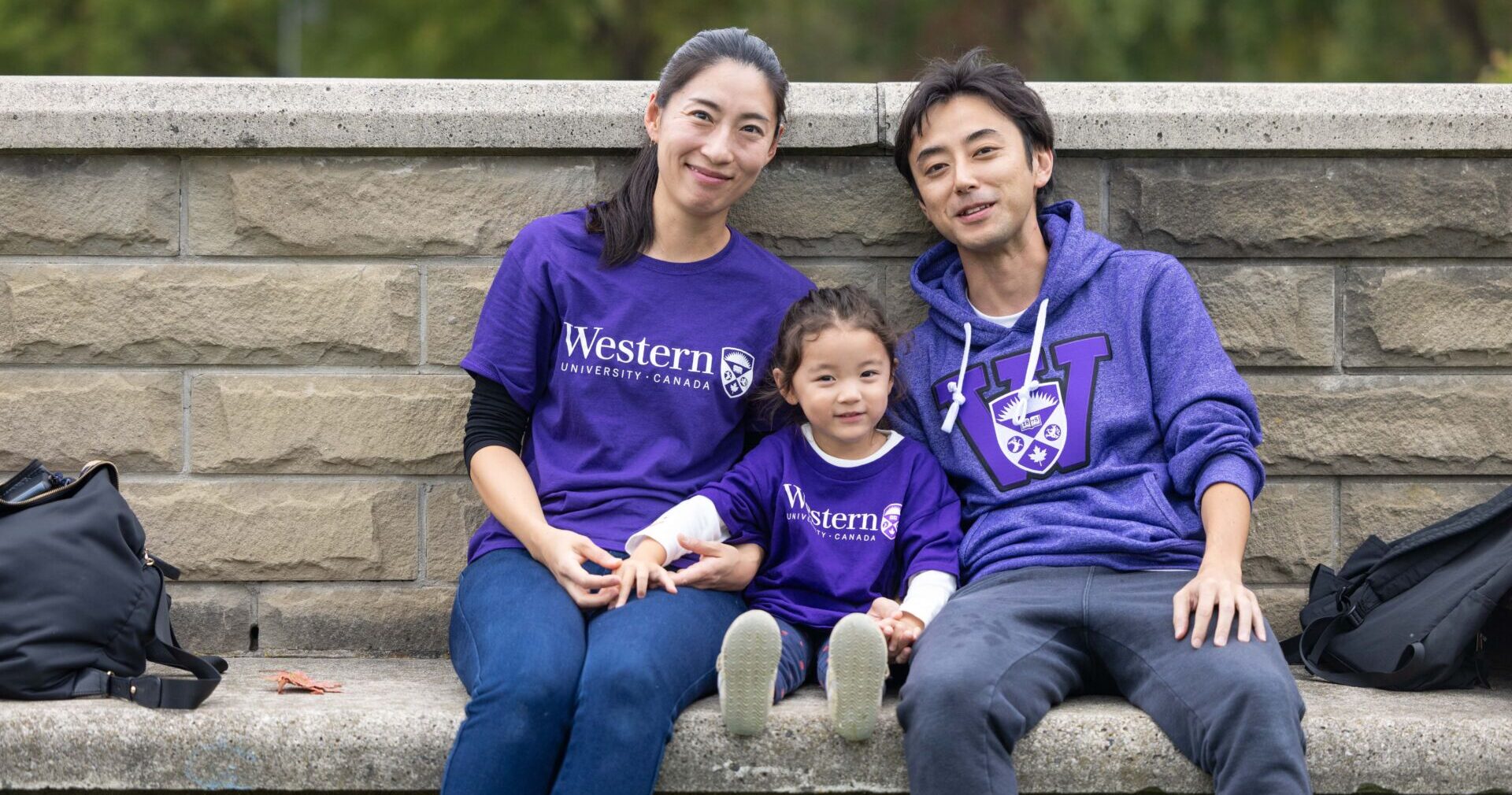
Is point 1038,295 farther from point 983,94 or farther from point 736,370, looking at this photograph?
point 736,370

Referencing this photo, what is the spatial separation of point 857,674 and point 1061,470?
2.36 ft

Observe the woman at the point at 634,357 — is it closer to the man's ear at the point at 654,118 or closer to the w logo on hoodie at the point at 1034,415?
the man's ear at the point at 654,118

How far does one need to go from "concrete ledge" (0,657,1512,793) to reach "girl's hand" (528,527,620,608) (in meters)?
0.28

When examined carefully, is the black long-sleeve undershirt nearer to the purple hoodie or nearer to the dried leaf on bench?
the dried leaf on bench

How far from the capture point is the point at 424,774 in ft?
8.34

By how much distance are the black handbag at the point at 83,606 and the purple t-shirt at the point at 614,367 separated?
2.05ft

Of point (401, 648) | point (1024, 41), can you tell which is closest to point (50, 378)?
point (401, 648)

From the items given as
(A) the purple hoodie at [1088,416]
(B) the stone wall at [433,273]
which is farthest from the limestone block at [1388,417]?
(A) the purple hoodie at [1088,416]

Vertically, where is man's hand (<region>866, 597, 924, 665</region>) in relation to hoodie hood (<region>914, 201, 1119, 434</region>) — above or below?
below

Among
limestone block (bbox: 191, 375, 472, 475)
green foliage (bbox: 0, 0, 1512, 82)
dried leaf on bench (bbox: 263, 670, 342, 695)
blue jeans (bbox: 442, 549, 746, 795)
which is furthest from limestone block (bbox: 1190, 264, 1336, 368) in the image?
green foliage (bbox: 0, 0, 1512, 82)

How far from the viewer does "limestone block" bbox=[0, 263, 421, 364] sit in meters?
3.20

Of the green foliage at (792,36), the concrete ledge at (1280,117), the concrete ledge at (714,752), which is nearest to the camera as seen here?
the concrete ledge at (714,752)

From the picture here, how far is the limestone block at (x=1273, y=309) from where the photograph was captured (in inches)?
128

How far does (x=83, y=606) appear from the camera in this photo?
263cm
